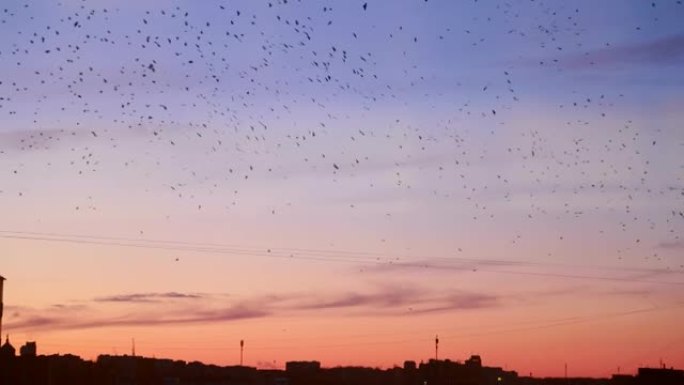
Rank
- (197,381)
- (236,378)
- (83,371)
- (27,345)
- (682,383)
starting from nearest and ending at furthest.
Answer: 1. (27,345)
2. (83,371)
3. (682,383)
4. (197,381)
5. (236,378)

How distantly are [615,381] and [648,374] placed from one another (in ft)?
44.4

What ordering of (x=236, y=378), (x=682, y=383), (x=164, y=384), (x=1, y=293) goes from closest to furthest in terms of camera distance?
(x=1, y=293), (x=682, y=383), (x=164, y=384), (x=236, y=378)

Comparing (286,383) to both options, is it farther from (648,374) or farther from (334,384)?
(648,374)

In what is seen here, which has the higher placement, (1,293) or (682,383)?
(1,293)

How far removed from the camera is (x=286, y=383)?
186m

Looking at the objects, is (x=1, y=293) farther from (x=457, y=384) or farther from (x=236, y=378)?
(x=457, y=384)

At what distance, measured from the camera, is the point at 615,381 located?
16100 cm

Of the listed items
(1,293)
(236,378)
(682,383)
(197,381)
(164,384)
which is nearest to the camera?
(1,293)

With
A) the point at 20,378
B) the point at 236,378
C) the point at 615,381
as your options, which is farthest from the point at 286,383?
the point at 20,378

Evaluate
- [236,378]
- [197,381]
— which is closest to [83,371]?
[197,381]

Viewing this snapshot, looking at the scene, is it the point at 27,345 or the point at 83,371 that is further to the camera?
the point at 83,371

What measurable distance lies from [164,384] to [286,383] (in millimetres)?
34829

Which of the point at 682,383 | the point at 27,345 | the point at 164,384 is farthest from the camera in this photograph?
the point at 164,384

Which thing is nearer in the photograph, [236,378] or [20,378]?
[20,378]
